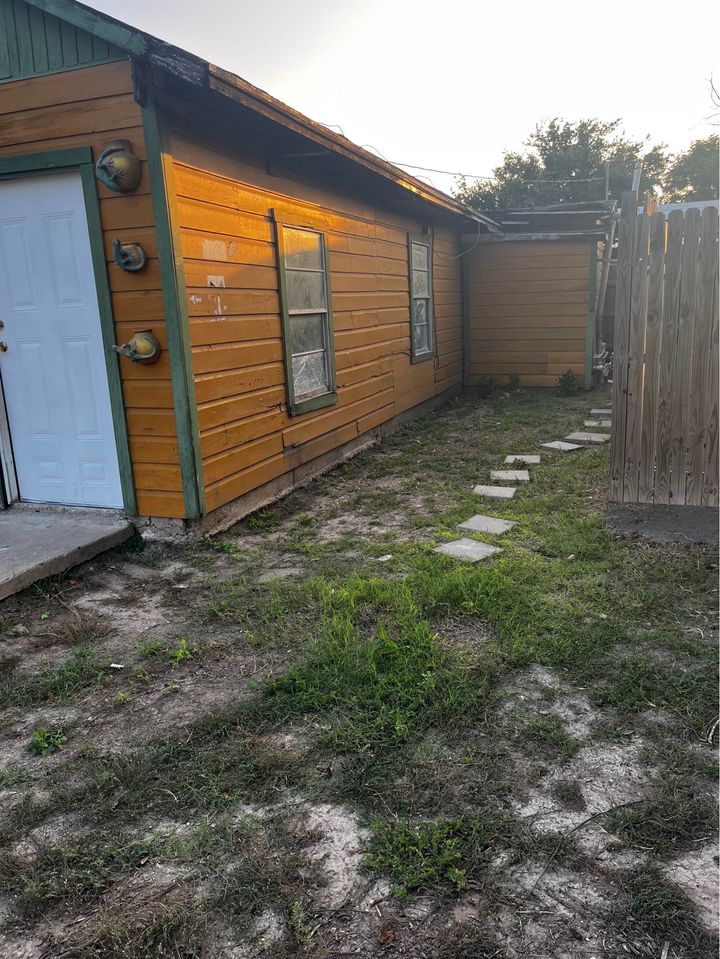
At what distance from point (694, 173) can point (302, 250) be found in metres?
33.9

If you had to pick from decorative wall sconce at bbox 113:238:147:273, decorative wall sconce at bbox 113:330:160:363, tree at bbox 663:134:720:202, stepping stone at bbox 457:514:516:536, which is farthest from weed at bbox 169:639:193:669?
tree at bbox 663:134:720:202

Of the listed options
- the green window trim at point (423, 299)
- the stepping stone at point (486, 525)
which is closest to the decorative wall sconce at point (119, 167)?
the stepping stone at point (486, 525)

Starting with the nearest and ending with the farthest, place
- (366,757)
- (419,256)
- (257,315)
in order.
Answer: (366,757), (257,315), (419,256)

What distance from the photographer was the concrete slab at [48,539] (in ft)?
11.9

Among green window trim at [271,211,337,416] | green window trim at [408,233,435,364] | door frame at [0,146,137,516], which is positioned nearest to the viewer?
Answer: door frame at [0,146,137,516]

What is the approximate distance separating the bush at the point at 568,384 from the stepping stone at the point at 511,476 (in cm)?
530

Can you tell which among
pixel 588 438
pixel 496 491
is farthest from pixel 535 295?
pixel 496 491

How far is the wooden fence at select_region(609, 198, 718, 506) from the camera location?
3.71 metres

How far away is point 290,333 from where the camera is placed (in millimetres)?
5512

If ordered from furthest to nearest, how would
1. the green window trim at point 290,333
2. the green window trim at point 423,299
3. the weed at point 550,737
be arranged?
the green window trim at point 423,299
the green window trim at point 290,333
the weed at point 550,737

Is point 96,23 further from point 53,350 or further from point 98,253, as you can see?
point 53,350

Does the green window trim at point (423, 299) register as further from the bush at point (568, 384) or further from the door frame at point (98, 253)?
the door frame at point (98, 253)

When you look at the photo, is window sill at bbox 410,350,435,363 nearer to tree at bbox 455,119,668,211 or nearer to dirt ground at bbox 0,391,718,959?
dirt ground at bbox 0,391,718,959

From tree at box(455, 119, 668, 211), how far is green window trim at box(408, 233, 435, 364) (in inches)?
726
